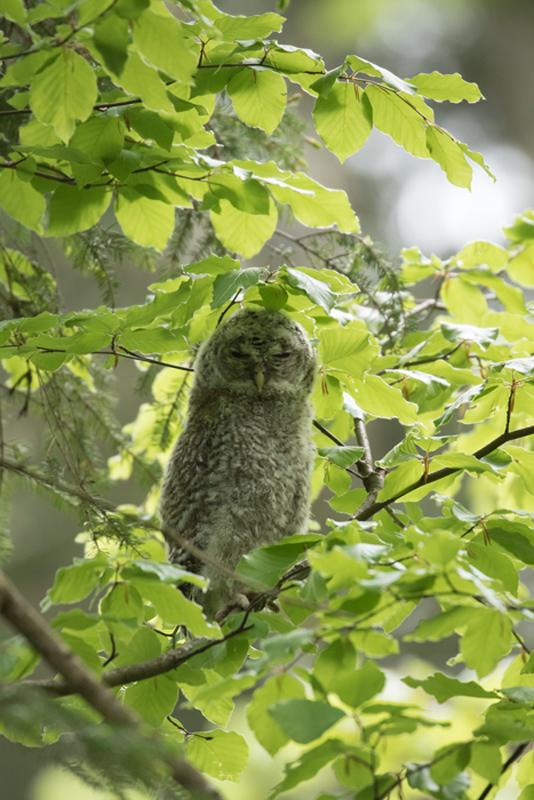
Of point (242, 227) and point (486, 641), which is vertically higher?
point (242, 227)

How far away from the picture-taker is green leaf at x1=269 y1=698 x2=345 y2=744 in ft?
2.33

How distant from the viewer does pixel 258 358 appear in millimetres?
1634

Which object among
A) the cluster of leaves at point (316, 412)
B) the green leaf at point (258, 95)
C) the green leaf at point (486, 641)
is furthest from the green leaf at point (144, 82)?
the green leaf at point (486, 641)

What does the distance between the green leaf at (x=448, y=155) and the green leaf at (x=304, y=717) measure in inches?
35.2

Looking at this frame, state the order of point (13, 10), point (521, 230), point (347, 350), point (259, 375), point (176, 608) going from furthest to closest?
point (521, 230) < point (259, 375) < point (347, 350) < point (13, 10) < point (176, 608)

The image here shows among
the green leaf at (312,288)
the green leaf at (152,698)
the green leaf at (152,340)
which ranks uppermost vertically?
the green leaf at (312,288)

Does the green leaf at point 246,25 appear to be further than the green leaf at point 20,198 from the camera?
No

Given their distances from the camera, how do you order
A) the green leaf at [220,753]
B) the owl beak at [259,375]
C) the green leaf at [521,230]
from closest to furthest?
the green leaf at [220,753], the owl beak at [259,375], the green leaf at [521,230]

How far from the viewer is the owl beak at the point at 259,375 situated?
5.27 feet

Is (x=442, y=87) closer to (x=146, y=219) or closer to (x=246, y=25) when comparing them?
(x=246, y=25)

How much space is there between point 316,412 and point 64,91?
30.8 inches

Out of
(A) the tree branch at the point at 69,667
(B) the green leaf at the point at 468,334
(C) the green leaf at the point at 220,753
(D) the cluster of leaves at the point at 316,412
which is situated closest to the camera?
(A) the tree branch at the point at 69,667

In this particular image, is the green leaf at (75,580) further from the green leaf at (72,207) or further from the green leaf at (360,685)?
the green leaf at (72,207)

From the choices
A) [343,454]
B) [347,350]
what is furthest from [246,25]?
[343,454]
